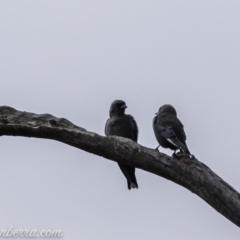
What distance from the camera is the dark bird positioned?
301 inches

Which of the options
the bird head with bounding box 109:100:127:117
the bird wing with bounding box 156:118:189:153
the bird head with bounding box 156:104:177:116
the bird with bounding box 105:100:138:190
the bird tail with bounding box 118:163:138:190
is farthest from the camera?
the bird head with bounding box 109:100:127:117

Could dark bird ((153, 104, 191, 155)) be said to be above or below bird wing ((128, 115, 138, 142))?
below

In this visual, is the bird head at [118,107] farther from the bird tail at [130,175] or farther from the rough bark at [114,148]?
the rough bark at [114,148]

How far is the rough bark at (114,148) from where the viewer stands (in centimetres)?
588

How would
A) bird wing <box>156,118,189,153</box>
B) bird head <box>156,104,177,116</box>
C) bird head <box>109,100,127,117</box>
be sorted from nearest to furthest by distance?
bird wing <box>156,118,189,153</box>, bird head <box>156,104,177,116</box>, bird head <box>109,100,127,117</box>

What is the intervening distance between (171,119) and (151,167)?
7.02 feet

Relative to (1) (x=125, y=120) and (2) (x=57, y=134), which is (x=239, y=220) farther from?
(1) (x=125, y=120)

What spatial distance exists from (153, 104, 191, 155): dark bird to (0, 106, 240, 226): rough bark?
1.25m

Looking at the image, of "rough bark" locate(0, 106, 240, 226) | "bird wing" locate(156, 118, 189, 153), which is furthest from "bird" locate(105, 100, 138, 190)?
"rough bark" locate(0, 106, 240, 226)

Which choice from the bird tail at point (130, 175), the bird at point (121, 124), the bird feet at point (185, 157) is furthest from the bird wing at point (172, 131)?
the bird feet at point (185, 157)

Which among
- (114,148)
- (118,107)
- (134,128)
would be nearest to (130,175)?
(134,128)

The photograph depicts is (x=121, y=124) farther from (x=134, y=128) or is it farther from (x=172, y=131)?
(x=172, y=131)

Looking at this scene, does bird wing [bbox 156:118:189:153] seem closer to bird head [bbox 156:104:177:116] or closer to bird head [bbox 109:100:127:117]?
bird head [bbox 156:104:177:116]

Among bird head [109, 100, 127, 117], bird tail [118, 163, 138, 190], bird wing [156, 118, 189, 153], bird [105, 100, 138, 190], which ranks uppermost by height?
bird head [109, 100, 127, 117]
